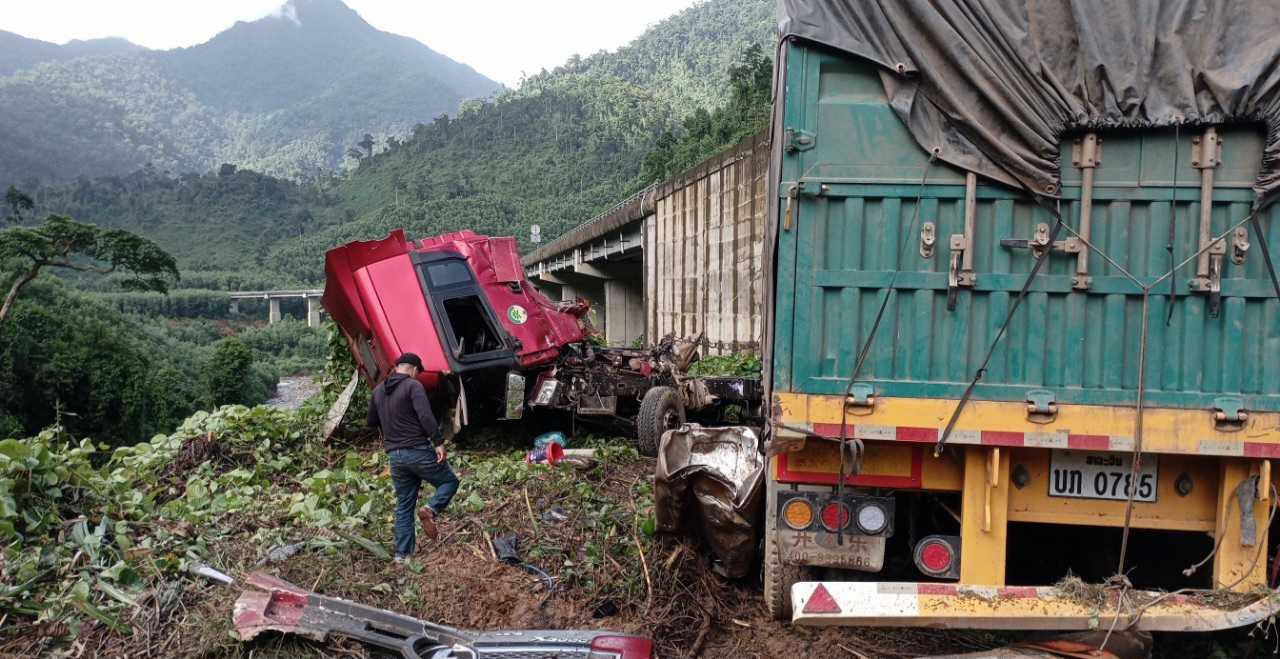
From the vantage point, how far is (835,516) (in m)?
4.06

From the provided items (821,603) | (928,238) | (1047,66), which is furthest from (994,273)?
(821,603)

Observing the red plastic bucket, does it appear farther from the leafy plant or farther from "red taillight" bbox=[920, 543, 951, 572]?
the leafy plant

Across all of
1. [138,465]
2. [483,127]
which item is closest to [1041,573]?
[138,465]

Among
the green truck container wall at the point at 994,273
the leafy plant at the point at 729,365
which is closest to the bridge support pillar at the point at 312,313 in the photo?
the leafy plant at the point at 729,365

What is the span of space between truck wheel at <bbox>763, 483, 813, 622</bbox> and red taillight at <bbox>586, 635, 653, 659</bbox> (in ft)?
2.18

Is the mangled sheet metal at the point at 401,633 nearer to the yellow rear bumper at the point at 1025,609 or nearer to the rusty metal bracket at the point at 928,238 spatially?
the yellow rear bumper at the point at 1025,609

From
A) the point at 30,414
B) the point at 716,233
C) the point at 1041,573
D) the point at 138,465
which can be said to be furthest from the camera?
the point at 30,414

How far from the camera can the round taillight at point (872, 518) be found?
4.01m

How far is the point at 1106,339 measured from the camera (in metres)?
3.70

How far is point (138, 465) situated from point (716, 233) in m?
10.3

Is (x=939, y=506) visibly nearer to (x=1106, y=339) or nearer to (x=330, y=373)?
(x=1106, y=339)

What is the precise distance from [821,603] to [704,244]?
13681 mm

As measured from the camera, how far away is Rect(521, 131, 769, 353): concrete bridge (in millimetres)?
14125

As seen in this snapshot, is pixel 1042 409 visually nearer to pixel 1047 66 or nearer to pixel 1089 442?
pixel 1089 442
